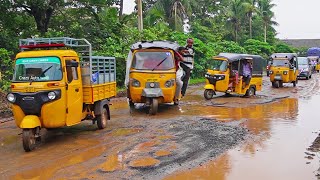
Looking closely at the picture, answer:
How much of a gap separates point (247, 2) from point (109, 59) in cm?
4401

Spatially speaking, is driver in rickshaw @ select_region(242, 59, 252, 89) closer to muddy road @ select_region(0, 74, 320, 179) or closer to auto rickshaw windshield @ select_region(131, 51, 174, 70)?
muddy road @ select_region(0, 74, 320, 179)

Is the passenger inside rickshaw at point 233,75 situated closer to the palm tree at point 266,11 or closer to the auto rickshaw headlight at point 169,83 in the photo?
the auto rickshaw headlight at point 169,83

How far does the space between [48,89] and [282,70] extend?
1943cm

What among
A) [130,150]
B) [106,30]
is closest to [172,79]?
[130,150]

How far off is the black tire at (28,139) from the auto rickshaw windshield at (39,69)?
3.98ft

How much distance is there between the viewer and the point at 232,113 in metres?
14.1

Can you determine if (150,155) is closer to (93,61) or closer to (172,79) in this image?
(93,61)

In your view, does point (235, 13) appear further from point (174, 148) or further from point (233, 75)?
point (174, 148)

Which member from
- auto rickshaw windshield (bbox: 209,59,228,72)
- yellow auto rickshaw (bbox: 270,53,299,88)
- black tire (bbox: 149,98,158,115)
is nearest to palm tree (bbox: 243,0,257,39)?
yellow auto rickshaw (bbox: 270,53,299,88)

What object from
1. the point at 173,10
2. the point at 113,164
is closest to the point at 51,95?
the point at 113,164

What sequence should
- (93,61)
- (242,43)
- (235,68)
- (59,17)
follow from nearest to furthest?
(93,61) → (235,68) → (59,17) → (242,43)

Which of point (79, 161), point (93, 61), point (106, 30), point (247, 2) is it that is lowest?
point (79, 161)

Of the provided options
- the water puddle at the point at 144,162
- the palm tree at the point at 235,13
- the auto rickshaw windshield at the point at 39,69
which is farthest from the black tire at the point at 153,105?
the palm tree at the point at 235,13

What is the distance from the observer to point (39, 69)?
8961 millimetres
